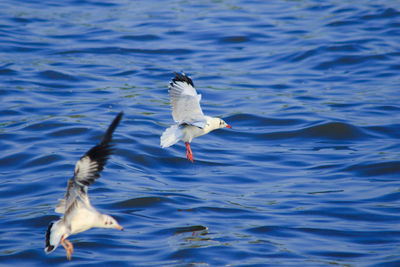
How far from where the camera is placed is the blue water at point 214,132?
8.48 m

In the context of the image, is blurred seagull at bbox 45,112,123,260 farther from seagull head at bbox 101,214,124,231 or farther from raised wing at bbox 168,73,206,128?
raised wing at bbox 168,73,206,128

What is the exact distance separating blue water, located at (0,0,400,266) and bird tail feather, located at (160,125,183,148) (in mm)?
1017

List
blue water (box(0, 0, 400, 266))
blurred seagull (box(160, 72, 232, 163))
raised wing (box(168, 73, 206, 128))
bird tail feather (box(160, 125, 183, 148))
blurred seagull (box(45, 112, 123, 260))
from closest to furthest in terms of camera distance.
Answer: blurred seagull (box(45, 112, 123, 260)) → blue water (box(0, 0, 400, 266)) → bird tail feather (box(160, 125, 183, 148)) → blurred seagull (box(160, 72, 232, 163)) → raised wing (box(168, 73, 206, 128))

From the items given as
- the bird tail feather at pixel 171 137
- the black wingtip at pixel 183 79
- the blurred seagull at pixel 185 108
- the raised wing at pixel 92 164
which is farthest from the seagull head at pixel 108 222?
the black wingtip at pixel 183 79

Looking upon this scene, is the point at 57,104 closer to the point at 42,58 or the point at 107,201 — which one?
the point at 42,58

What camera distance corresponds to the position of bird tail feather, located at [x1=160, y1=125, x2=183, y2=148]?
29.7 ft

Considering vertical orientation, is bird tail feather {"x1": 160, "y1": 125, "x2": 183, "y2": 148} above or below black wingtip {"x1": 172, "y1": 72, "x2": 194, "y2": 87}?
below

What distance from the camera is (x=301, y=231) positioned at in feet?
28.8

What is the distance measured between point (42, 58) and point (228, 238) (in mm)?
9634

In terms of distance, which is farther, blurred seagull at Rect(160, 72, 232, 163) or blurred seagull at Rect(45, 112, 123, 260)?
blurred seagull at Rect(160, 72, 232, 163)

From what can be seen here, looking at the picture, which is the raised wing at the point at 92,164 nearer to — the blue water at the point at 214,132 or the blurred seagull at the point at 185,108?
the blue water at the point at 214,132

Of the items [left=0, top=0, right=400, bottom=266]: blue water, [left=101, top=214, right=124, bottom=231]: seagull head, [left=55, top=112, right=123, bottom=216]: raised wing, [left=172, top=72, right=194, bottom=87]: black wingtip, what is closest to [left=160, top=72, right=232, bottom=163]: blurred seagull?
[left=172, top=72, right=194, bottom=87]: black wingtip

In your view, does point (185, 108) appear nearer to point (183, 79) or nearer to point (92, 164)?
point (183, 79)

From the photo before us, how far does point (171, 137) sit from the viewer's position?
9.13 meters
